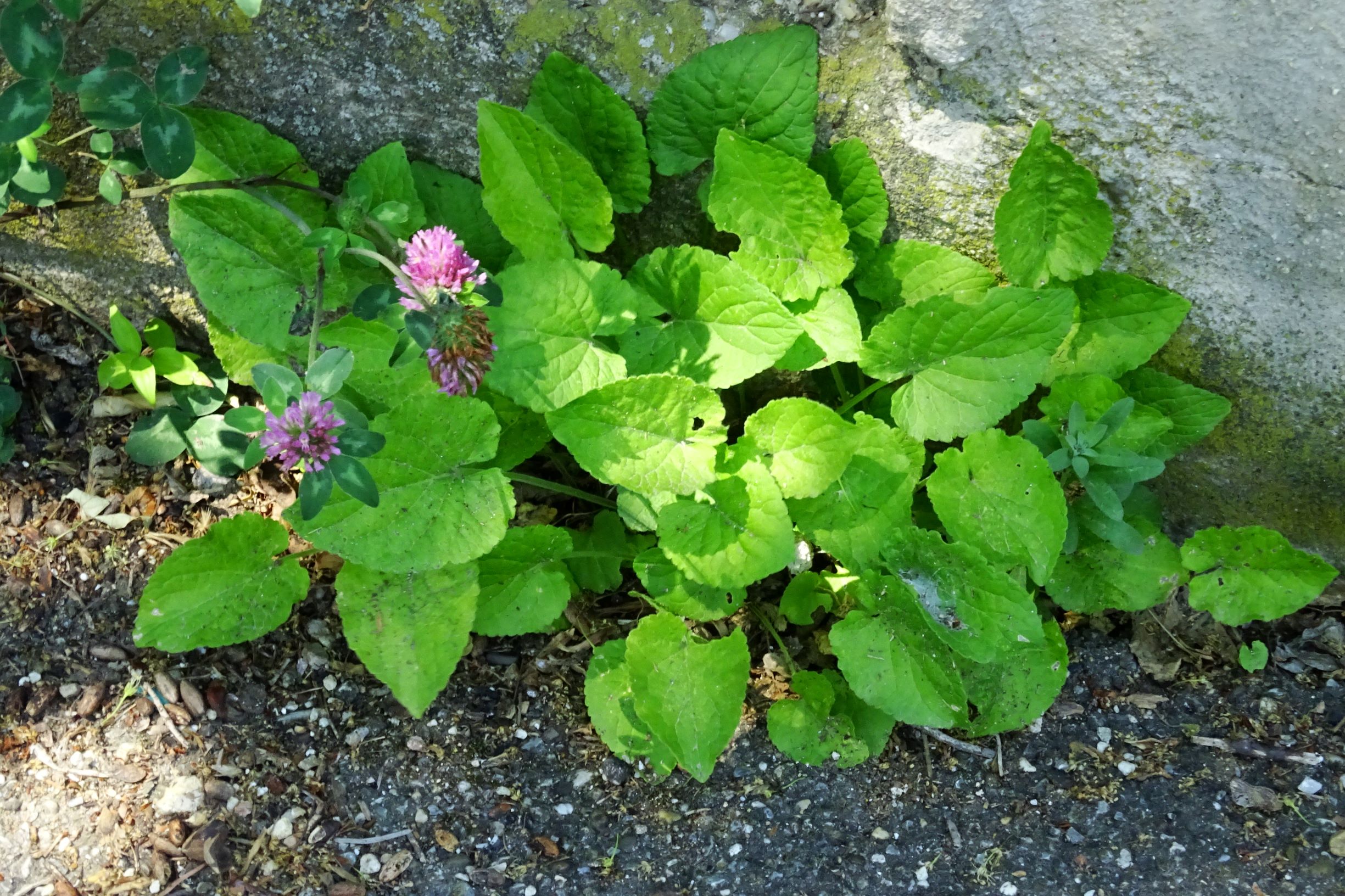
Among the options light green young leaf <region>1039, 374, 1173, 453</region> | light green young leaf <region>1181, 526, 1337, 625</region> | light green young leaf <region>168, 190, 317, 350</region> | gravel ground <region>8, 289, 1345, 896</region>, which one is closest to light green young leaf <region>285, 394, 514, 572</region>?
light green young leaf <region>168, 190, 317, 350</region>

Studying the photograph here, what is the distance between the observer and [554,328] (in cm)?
187

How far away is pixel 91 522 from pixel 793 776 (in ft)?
5.22

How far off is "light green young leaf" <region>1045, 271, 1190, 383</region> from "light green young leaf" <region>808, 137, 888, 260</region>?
408 millimetres

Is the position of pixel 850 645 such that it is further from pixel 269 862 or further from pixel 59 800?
pixel 59 800

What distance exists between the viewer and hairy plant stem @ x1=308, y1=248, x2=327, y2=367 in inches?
69.9

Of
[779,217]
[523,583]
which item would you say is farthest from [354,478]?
[779,217]

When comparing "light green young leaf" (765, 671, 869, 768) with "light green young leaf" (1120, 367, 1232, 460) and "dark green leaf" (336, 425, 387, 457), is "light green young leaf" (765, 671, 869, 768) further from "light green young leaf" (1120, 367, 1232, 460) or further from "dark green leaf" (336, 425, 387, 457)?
"dark green leaf" (336, 425, 387, 457)

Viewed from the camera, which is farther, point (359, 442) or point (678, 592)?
point (678, 592)

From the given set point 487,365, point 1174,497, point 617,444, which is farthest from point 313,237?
point 1174,497

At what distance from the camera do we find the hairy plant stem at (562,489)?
2.03 metres

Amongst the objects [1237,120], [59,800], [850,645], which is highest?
[1237,120]

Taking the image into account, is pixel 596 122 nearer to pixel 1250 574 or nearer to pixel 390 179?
pixel 390 179

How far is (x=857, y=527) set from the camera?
198 centimetres

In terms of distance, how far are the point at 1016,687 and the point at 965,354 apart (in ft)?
2.17
